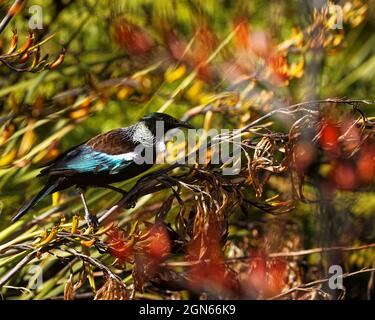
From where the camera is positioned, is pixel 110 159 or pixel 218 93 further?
pixel 218 93

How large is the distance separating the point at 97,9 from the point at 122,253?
1058 mm

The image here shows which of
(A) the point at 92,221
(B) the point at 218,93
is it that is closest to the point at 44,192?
(A) the point at 92,221

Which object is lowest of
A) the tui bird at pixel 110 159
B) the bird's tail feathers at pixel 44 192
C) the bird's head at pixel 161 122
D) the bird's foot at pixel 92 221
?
the bird's foot at pixel 92 221

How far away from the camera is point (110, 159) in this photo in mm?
1606

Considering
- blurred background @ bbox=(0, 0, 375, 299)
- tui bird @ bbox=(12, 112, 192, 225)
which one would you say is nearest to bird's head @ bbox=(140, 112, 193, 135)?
tui bird @ bbox=(12, 112, 192, 225)

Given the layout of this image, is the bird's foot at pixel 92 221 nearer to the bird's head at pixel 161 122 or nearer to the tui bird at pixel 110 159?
the tui bird at pixel 110 159

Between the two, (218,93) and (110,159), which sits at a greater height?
(218,93)

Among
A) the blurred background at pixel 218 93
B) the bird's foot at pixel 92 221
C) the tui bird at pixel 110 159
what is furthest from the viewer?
the blurred background at pixel 218 93

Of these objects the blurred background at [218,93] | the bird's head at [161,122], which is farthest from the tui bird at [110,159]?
the blurred background at [218,93]

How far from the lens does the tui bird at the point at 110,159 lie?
5.22ft

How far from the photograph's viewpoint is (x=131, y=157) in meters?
1.59

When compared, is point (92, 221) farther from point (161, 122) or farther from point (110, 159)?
point (161, 122)

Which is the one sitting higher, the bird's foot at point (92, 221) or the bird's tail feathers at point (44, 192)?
the bird's tail feathers at point (44, 192)

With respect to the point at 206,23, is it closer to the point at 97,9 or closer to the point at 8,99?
the point at 97,9
